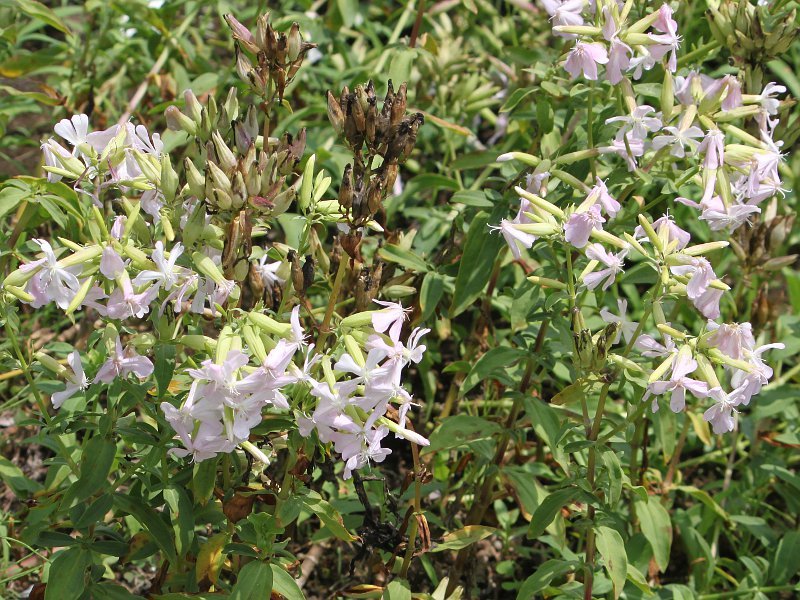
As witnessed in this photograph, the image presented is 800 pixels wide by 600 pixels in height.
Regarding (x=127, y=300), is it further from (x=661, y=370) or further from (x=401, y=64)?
(x=401, y=64)

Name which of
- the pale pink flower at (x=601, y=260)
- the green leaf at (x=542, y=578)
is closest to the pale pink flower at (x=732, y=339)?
the pale pink flower at (x=601, y=260)

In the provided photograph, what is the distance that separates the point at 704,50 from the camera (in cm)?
188

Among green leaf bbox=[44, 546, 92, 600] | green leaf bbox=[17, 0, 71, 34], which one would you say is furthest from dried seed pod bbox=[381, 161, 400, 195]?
green leaf bbox=[17, 0, 71, 34]

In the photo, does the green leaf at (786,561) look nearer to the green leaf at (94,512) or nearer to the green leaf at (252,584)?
the green leaf at (252,584)

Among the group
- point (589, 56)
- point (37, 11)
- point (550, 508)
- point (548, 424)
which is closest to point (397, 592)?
point (550, 508)

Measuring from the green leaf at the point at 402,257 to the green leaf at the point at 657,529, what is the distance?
637 millimetres

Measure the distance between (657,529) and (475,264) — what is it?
2.04 feet

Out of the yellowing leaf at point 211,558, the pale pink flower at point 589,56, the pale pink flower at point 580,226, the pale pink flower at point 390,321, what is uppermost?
the pale pink flower at point 589,56

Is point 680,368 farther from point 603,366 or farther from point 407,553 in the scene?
point 407,553

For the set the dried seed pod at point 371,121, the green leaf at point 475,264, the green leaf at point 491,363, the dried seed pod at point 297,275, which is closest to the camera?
the dried seed pod at point 371,121

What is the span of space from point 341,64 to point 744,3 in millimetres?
1344

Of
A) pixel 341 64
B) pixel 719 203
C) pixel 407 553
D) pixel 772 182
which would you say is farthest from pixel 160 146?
pixel 341 64

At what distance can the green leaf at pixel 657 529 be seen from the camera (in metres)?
1.82

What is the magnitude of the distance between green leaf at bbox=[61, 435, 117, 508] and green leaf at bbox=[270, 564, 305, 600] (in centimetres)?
30
